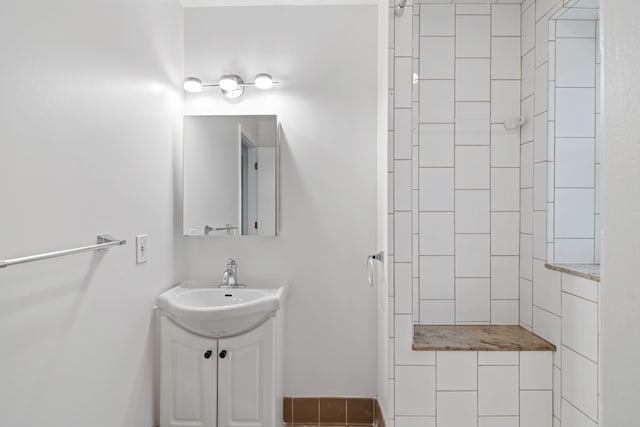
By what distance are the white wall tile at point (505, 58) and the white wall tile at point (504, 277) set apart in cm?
108

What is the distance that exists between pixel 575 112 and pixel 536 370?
130cm

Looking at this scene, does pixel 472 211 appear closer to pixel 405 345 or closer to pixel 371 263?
pixel 371 263

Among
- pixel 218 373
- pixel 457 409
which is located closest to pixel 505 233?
pixel 457 409

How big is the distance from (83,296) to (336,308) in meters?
1.37

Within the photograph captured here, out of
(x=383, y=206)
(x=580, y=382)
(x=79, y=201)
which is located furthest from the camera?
(x=383, y=206)

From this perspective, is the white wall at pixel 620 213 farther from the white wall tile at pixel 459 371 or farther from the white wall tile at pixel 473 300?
the white wall tile at pixel 473 300

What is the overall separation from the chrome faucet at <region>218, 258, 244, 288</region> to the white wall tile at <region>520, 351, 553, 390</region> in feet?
5.07

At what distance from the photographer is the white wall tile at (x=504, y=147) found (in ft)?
7.23

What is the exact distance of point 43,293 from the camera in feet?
3.92

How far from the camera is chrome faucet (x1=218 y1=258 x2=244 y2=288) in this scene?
86.8 inches

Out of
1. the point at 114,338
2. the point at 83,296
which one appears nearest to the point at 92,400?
the point at 114,338

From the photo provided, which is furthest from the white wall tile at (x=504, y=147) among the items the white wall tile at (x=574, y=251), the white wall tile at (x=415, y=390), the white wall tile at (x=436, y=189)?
the white wall tile at (x=415, y=390)

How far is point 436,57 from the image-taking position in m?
2.23

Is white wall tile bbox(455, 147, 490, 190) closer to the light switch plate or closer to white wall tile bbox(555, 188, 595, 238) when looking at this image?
white wall tile bbox(555, 188, 595, 238)
